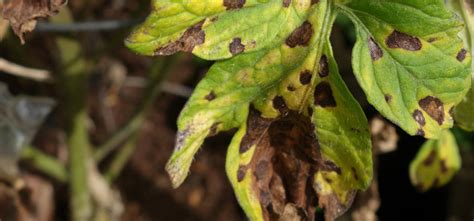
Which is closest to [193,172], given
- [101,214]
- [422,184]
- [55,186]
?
[55,186]

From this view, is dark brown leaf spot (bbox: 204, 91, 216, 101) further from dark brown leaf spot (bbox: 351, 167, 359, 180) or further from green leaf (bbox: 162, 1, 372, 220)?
dark brown leaf spot (bbox: 351, 167, 359, 180)

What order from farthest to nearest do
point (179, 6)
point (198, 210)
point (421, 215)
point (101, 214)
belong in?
point (198, 210) < point (421, 215) < point (101, 214) < point (179, 6)

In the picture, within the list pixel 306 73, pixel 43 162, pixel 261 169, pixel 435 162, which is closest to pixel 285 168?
pixel 261 169

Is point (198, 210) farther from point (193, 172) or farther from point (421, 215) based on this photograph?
point (421, 215)

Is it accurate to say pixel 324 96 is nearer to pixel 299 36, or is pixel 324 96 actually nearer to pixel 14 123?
pixel 299 36

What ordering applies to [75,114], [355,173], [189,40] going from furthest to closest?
[75,114] < [355,173] < [189,40]

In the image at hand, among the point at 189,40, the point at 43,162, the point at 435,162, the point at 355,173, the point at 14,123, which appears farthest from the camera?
the point at 43,162

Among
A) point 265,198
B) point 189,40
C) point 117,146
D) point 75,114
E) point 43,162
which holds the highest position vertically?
point 189,40

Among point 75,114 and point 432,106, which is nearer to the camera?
point 432,106
